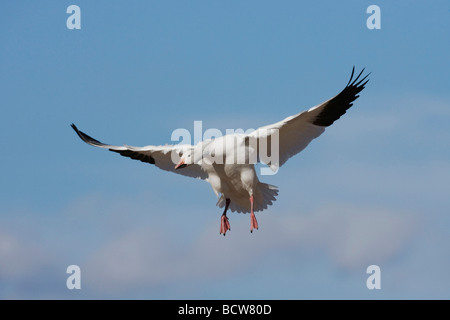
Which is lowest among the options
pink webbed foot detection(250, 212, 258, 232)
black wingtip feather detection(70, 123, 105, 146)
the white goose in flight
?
pink webbed foot detection(250, 212, 258, 232)

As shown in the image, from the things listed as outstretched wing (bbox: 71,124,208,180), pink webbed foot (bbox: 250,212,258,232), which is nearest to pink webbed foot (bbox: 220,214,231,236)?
pink webbed foot (bbox: 250,212,258,232)

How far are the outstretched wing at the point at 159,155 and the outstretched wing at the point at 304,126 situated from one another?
60.2 inches

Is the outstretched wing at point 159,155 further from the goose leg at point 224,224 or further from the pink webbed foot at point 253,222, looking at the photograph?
the pink webbed foot at point 253,222

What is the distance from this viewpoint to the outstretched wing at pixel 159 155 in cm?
1792

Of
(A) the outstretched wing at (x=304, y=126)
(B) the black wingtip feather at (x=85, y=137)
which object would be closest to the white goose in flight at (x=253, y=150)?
(A) the outstretched wing at (x=304, y=126)

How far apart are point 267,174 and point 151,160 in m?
2.34

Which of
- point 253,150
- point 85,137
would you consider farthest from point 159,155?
point 253,150

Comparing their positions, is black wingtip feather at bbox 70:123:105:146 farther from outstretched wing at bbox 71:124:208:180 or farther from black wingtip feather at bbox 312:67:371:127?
black wingtip feather at bbox 312:67:371:127

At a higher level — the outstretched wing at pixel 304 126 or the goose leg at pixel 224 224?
the outstretched wing at pixel 304 126

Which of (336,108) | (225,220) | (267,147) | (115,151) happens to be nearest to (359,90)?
(336,108)

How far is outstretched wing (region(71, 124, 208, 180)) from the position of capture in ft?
58.8

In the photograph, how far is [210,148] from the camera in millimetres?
16766

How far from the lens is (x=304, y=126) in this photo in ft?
55.5

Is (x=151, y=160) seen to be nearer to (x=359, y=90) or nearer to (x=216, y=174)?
(x=216, y=174)
